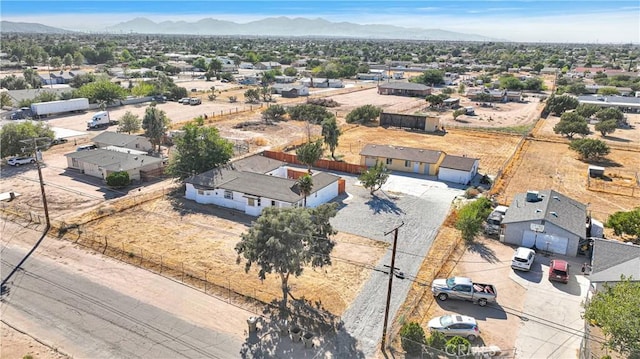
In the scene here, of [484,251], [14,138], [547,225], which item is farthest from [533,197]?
[14,138]

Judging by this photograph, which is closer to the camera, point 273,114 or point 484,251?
point 484,251

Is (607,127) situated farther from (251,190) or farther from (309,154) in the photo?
(251,190)

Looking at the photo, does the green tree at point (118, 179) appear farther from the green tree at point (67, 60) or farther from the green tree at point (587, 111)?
the green tree at point (67, 60)

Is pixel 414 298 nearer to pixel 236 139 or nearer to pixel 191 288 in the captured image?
pixel 191 288

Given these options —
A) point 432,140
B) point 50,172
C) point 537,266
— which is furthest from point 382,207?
point 50,172

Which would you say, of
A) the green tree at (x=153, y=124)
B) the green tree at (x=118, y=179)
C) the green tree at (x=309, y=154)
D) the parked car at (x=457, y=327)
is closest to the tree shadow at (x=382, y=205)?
the green tree at (x=309, y=154)

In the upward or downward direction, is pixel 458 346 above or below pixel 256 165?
below
